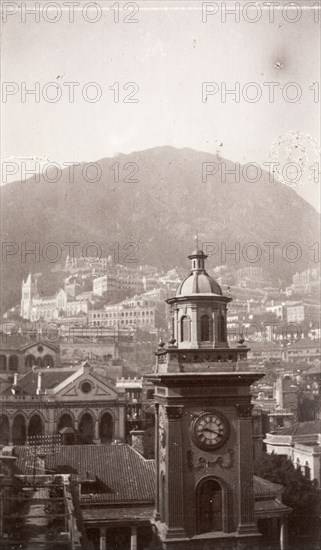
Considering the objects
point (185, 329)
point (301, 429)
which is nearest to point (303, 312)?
point (301, 429)

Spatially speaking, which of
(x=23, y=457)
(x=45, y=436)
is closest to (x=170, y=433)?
(x=23, y=457)

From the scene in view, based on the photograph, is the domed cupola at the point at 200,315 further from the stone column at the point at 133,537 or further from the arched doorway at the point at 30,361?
the arched doorway at the point at 30,361

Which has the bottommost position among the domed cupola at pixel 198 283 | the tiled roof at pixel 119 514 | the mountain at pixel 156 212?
the tiled roof at pixel 119 514

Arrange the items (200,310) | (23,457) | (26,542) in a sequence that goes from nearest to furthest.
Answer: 1. (26,542)
2. (200,310)
3. (23,457)

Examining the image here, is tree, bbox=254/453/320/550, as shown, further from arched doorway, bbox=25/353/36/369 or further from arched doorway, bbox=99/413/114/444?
arched doorway, bbox=25/353/36/369

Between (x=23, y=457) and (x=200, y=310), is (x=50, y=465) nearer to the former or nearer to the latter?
(x=23, y=457)

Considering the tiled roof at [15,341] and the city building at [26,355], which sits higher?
the tiled roof at [15,341]

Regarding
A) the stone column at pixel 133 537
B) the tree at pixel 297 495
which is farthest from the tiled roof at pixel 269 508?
the stone column at pixel 133 537
